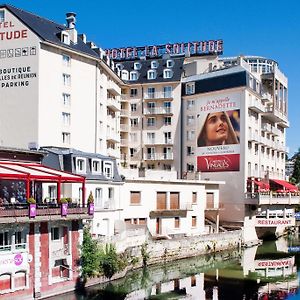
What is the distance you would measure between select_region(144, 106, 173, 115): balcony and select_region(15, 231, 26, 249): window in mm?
48787

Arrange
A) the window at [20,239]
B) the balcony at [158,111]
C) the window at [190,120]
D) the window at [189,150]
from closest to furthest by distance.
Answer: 1. the window at [20,239]
2. the window at [189,150]
3. the window at [190,120]
4. the balcony at [158,111]

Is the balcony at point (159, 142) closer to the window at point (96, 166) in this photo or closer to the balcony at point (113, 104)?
the balcony at point (113, 104)

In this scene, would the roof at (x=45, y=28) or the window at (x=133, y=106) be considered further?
the window at (x=133, y=106)

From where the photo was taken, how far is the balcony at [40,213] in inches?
1342

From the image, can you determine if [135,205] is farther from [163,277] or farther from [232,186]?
[232,186]

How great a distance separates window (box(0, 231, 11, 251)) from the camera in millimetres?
34656

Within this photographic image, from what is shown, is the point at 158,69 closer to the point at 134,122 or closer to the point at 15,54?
the point at 134,122

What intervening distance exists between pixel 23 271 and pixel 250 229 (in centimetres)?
4399

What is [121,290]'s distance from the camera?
4075cm

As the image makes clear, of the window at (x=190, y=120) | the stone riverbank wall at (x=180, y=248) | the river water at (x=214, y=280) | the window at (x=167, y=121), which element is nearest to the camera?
the river water at (x=214, y=280)

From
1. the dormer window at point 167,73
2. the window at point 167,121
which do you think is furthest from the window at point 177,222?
the dormer window at point 167,73

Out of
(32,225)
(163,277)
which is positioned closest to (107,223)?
(163,277)

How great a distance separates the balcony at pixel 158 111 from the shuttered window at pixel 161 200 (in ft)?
73.6

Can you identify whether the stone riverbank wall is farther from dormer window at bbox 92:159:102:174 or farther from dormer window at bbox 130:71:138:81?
dormer window at bbox 130:71:138:81
